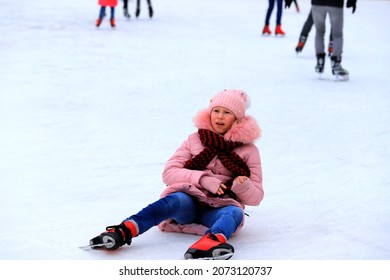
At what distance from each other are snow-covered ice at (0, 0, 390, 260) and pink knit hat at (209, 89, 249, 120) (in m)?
0.58

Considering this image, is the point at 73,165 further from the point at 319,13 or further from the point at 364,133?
the point at 319,13

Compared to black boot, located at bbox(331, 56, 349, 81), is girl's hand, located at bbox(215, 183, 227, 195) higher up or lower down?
higher up

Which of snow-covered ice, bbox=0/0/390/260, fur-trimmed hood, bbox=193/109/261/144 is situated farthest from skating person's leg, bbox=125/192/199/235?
fur-trimmed hood, bbox=193/109/261/144

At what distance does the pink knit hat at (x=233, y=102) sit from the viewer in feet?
13.4

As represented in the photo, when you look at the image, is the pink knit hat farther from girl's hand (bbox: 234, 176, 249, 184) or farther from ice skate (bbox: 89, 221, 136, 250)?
ice skate (bbox: 89, 221, 136, 250)

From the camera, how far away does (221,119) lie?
4078mm

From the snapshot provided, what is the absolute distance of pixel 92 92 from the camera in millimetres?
8367

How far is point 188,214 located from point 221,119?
1.52 ft

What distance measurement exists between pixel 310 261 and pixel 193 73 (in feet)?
20.3

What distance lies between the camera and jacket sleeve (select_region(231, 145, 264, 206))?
12.8 ft

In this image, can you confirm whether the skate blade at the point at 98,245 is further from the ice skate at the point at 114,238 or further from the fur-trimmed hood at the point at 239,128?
the fur-trimmed hood at the point at 239,128

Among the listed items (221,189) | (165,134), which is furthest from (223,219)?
(165,134)

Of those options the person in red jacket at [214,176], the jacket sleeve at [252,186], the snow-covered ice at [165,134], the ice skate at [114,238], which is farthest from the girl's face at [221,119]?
the ice skate at [114,238]

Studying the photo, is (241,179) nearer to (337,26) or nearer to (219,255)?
(219,255)
